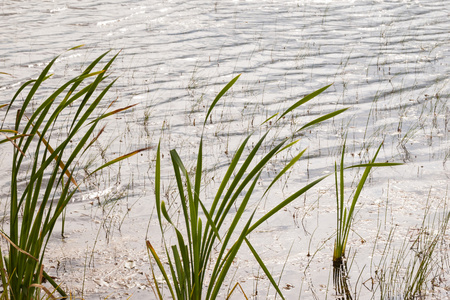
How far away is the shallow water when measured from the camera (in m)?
3.50

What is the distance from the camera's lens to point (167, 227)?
12.3 feet

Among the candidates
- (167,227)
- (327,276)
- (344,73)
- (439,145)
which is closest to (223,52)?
(344,73)

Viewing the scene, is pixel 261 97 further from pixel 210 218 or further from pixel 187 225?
pixel 210 218

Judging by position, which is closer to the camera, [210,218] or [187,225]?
[210,218]

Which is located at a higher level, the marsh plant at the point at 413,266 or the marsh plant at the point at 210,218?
the marsh plant at the point at 210,218

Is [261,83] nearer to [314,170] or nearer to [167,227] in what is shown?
[314,170]

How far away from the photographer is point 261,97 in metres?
6.84

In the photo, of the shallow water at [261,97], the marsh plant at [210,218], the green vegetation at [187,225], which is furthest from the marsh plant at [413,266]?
the marsh plant at [210,218]

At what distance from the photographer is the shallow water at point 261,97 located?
350 cm

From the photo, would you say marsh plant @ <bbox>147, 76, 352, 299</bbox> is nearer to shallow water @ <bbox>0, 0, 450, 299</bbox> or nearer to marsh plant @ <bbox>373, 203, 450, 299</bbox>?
shallow water @ <bbox>0, 0, 450, 299</bbox>

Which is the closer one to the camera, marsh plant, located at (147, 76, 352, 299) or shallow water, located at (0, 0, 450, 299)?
marsh plant, located at (147, 76, 352, 299)

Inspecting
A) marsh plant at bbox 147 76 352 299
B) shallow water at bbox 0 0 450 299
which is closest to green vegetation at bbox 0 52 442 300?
marsh plant at bbox 147 76 352 299

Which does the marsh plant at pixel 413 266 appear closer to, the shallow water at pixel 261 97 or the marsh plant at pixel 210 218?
the shallow water at pixel 261 97

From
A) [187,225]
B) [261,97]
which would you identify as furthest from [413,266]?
[261,97]
